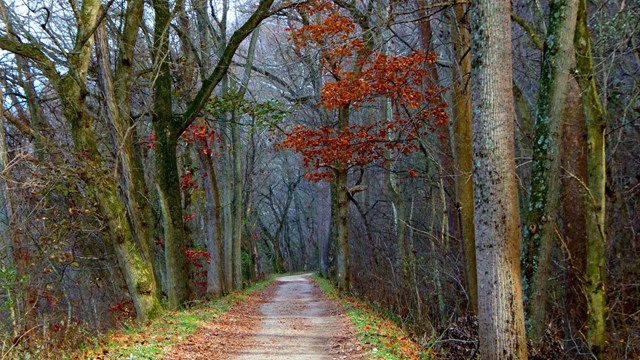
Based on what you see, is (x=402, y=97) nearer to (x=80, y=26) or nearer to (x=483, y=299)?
(x=80, y=26)

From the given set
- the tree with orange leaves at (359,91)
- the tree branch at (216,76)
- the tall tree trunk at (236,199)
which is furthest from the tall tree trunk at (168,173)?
the tall tree trunk at (236,199)

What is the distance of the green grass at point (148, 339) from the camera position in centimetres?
794

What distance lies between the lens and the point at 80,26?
37.0 feet

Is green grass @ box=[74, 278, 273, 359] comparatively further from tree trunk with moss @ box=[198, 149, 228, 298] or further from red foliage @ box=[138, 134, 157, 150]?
tree trunk with moss @ box=[198, 149, 228, 298]

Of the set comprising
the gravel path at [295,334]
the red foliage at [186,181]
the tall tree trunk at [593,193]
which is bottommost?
the gravel path at [295,334]

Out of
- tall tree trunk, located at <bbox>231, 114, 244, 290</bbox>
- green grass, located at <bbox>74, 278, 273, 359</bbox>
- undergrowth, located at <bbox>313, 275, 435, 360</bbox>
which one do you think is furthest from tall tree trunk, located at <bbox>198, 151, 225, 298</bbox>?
undergrowth, located at <bbox>313, 275, 435, 360</bbox>

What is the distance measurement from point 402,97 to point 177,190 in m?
6.00

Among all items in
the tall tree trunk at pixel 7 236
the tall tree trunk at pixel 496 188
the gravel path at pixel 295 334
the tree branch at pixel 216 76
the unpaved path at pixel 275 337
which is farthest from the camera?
the tree branch at pixel 216 76

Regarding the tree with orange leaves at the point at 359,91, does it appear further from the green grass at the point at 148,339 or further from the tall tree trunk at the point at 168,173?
the green grass at the point at 148,339

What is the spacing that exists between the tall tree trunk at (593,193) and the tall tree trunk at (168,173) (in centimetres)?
929

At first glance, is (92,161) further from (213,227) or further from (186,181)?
(213,227)

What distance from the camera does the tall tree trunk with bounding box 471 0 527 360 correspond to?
6.91 m

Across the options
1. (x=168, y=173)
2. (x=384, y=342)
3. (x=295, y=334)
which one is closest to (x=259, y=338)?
(x=295, y=334)

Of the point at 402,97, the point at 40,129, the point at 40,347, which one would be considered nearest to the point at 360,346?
the point at 40,347
